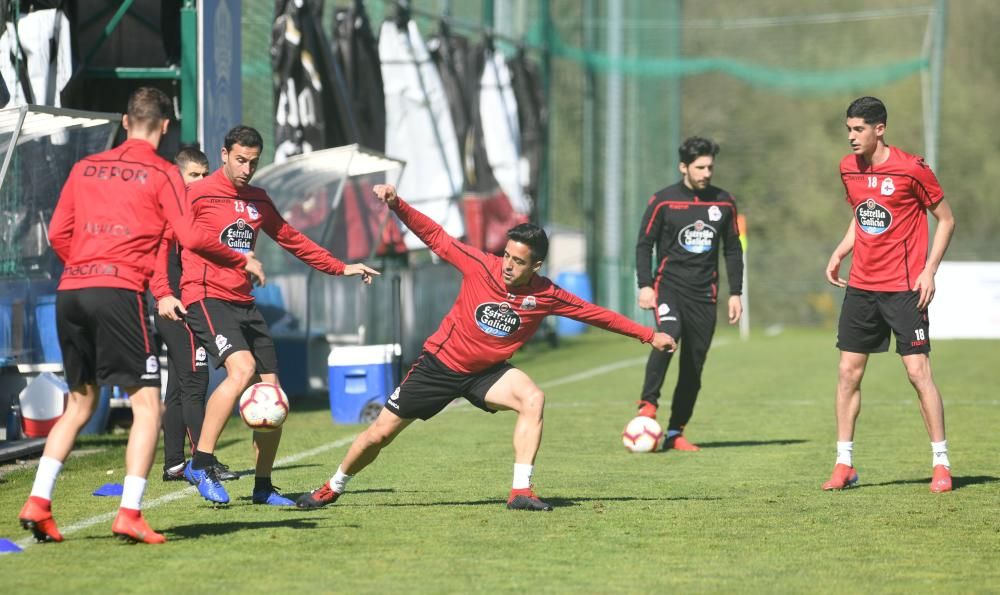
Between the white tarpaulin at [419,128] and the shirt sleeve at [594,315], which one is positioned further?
the white tarpaulin at [419,128]

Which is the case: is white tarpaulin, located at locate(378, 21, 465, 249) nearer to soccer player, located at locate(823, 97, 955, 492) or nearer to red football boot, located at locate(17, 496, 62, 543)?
soccer player, located at locate(823, 97, 955, 492)

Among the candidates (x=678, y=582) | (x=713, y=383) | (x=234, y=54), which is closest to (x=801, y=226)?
(x=713, y=383)

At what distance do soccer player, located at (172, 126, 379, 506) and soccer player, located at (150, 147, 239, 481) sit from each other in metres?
0.55

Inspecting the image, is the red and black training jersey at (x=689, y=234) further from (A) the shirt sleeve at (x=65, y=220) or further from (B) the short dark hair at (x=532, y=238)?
(A) the shirt sleeve at (x=65, y=220)

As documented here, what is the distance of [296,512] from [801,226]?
1601 inches

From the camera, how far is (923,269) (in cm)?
853

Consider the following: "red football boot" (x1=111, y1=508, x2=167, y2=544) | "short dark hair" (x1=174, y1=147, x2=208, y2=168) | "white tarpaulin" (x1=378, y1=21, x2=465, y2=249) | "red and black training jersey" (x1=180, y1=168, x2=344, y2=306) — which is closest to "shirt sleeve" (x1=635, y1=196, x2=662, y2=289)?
"red and black training jersey" (x1=180, y1=168, x2=344, y2=306)

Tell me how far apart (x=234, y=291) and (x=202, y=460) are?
3.17 ft

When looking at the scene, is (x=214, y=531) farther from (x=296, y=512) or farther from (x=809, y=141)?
(x=809, y=141)

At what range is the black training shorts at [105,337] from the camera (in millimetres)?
6570

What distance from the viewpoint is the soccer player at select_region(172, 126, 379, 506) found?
7977 mm

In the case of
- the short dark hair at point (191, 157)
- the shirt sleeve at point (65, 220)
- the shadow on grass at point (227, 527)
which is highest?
the short dark hair at point (191, 157)

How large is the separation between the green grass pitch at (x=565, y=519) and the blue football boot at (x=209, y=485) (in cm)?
8

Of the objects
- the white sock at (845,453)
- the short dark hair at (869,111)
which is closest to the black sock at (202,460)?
the white sock at (845,453)
